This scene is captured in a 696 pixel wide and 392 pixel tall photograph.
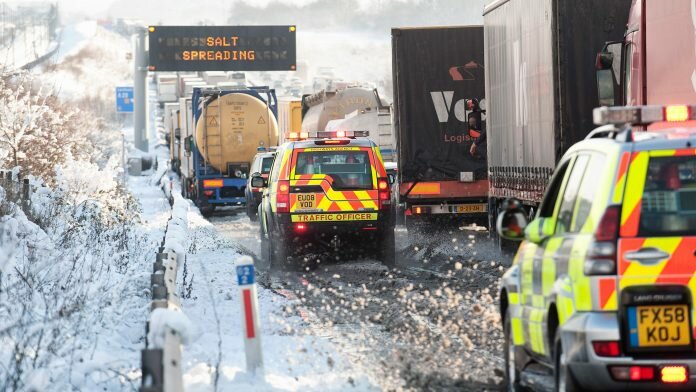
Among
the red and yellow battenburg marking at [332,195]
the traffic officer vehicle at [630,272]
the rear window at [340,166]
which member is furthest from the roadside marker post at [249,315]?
the rear window at [340,166]

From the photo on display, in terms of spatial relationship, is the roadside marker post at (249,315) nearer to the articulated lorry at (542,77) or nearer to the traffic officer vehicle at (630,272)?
the traffic officer vehicle at (630,272)

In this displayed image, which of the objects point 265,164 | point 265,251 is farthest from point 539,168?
point 265,164

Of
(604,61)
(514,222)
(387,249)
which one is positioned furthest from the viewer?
(387,249)

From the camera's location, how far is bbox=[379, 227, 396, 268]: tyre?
19812 mm

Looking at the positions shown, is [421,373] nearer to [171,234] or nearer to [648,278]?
[648,278]

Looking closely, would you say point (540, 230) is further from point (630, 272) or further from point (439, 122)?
point (439, 122)

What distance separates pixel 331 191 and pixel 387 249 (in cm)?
113

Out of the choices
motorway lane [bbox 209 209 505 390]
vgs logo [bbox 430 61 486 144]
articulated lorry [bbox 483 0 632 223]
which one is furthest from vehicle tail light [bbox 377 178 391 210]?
vgs logo [bbox 430 61 486 144]

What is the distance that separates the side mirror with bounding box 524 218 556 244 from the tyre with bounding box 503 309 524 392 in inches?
34.4

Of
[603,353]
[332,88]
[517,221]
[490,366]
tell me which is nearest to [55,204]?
[490,366]

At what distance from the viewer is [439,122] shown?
966 inches

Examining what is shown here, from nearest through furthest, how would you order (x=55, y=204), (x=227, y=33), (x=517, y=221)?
(x=517, y=221), (x=55, y=204), (x=227, y=33)

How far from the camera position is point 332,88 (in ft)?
133

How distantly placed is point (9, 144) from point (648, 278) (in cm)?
1799
